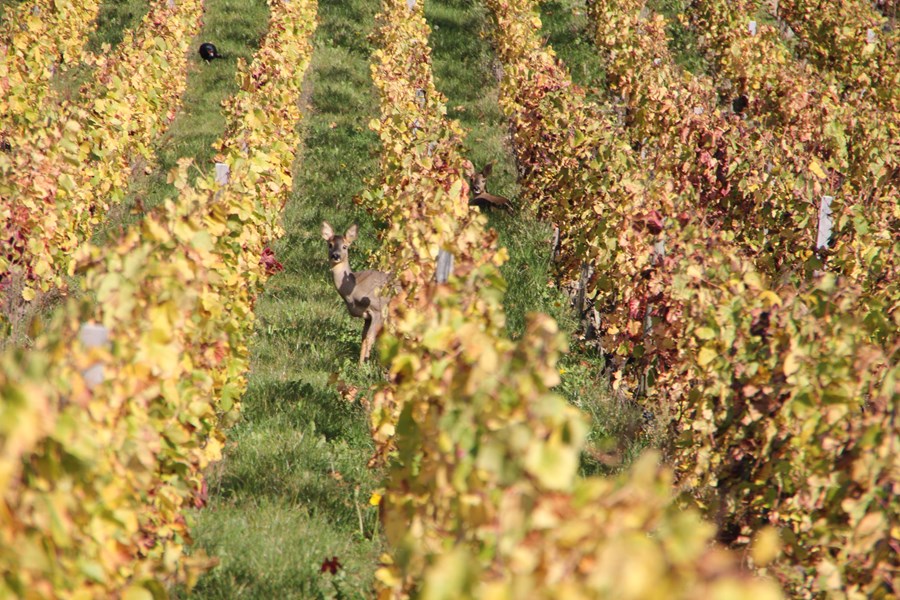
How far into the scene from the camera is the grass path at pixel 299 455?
4.45m

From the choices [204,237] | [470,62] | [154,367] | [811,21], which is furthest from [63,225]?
[811,21]

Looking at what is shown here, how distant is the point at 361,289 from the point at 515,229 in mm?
3370

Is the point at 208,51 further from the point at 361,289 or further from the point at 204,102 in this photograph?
the point at 361,289

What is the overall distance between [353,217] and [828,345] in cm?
708

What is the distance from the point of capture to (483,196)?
10875mm

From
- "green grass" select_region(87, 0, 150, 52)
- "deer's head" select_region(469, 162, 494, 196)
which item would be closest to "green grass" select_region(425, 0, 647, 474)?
"deer's head" select_region(469, 162, 494, 196)

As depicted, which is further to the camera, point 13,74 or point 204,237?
point 13,74

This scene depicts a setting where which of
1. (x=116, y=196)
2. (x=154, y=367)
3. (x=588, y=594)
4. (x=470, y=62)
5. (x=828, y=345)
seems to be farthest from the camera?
(x=470, y=62)

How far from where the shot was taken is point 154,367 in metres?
3.32

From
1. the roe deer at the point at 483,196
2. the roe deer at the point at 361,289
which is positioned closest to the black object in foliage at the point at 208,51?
the roe deer at the point at 483,196

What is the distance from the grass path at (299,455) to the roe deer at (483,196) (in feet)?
4.65

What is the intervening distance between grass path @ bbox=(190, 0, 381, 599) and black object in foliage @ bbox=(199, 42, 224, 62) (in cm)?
611

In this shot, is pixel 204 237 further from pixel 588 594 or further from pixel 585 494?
pixel 588 594

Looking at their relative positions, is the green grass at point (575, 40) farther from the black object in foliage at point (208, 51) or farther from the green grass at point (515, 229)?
the black object in foliage at point (208, 51)
